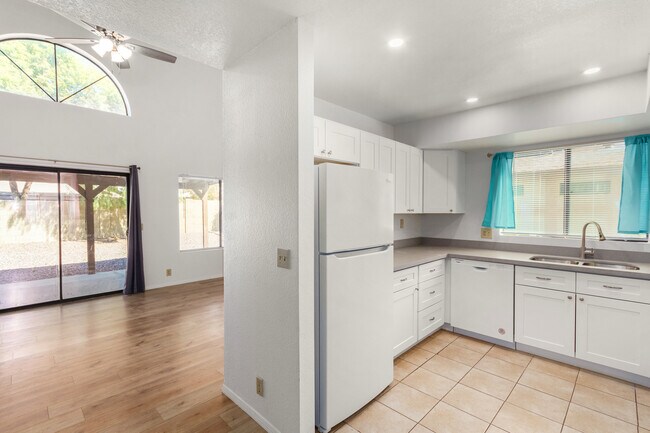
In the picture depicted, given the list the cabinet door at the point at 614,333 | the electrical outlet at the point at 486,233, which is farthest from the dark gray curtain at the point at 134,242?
the cabinet door at the point at 614,333

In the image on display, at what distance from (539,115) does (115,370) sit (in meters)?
4.40

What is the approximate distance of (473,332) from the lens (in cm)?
319

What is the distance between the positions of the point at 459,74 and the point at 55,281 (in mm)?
5732

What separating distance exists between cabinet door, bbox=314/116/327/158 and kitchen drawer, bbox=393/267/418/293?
1187 millimetres

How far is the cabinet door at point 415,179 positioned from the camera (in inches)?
141

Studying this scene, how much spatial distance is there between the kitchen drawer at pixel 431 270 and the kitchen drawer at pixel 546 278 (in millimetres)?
689

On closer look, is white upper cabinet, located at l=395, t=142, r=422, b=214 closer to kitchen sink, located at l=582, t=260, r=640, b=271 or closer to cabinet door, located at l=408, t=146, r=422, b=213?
cabinet door, located at l=408, t=146, r=422, b=213

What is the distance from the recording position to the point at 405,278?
273cm

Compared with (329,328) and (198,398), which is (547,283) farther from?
(198,398)

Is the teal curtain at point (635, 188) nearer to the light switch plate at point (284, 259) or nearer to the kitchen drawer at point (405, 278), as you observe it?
the kitchen drawer at point (405, 278)

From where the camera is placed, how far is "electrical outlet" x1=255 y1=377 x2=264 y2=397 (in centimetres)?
191

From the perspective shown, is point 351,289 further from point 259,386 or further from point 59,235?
point 59,235

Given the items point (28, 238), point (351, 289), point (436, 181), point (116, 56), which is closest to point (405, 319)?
point (351, 289)

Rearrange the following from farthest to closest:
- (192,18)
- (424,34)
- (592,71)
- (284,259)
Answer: (592,71) < (424,34) < (284,259) < (192,18)
